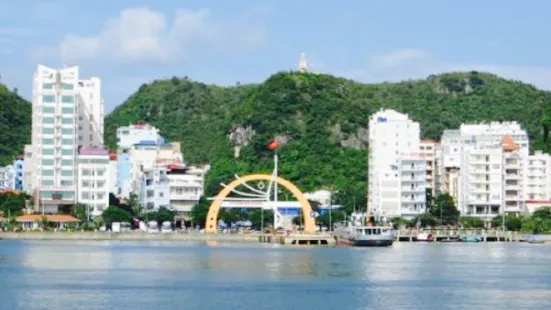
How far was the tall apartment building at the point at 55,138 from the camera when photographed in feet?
446

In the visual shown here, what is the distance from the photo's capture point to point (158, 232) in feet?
434

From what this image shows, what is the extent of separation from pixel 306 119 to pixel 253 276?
9102cm

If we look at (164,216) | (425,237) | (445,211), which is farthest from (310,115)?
(425,237)

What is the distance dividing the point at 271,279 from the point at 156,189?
78.2 m

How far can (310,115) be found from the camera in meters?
161

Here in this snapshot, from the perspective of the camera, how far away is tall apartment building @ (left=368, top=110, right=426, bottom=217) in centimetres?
13600

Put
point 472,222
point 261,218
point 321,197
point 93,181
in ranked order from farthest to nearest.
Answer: point 321,197
point 93,181
point 261,218
point 472,222

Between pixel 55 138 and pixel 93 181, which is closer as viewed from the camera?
pixel 55 138

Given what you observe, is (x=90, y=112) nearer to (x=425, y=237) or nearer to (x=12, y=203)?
(x=12, y=203)

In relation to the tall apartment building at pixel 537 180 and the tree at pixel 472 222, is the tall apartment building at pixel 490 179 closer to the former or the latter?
the tall apartment building at pixel 537 180

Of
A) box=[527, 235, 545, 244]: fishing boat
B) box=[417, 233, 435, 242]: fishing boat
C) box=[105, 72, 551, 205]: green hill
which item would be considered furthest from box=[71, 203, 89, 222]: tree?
box=[527, 235, 545, 244]: fishing boat

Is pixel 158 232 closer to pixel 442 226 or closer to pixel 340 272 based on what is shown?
pixel 442 226

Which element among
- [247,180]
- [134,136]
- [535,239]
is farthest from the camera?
[134,136]

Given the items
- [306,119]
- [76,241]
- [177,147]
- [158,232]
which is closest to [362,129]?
[306,119]
